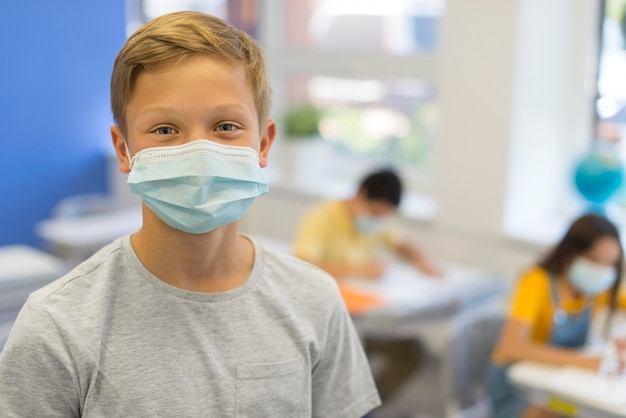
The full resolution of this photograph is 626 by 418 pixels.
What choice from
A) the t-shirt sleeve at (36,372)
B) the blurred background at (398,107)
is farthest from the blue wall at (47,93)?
the t-shirt sleeve at (36,372)

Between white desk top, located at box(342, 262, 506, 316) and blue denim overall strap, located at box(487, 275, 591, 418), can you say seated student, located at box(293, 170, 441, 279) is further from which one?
blue denim overall strap, located at box(487, 275, 591, 418)

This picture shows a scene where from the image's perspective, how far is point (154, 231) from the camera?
1.04 meters

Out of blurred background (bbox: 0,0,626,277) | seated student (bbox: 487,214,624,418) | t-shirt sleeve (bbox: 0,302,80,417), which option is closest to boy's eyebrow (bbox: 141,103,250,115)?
t-shirt sleeve (bbox: 0,302,80,417)

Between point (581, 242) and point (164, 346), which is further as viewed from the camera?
point (581, 242)

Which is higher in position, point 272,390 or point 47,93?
point 47,93

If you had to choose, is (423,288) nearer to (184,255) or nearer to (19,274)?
(19,274)

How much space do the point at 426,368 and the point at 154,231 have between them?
2.35 m

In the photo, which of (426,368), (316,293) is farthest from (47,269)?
(316,293)

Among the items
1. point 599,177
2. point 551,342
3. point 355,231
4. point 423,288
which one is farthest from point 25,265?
point 599,177

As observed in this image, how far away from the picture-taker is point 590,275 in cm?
254

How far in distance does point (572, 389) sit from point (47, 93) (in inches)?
73.6

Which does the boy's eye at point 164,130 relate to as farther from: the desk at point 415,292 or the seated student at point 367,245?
the seated student at point 367,245

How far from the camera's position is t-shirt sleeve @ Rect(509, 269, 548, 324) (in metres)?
2.56

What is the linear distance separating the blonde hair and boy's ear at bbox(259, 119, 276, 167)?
6 cm
